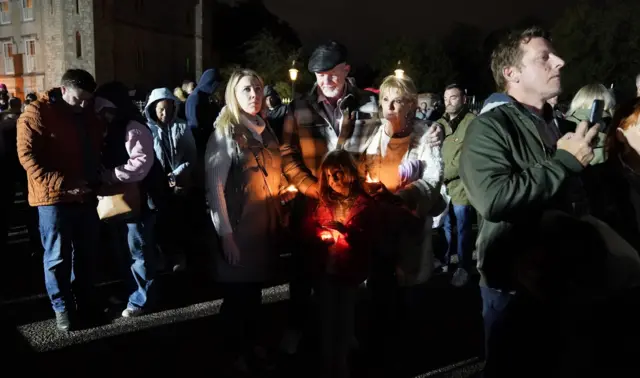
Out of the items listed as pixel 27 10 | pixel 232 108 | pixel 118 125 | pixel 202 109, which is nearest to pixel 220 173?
pixel 232 108

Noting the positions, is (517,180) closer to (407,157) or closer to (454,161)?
(407,157)

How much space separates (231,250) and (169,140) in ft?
11.0

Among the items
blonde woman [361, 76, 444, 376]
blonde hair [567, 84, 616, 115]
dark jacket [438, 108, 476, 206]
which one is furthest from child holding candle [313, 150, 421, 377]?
blonde hair [567, 84, 616, 115]

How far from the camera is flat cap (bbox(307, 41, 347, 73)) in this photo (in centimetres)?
385

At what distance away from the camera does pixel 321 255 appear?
3221 millimetres

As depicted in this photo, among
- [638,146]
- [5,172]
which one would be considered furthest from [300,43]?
[638,146]

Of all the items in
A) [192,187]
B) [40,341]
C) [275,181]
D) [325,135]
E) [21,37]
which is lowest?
[40,341]

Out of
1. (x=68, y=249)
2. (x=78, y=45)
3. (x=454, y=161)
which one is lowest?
(x=68, y=249)

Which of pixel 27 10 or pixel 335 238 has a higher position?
pixel 27 10

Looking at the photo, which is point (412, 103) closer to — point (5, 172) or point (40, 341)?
point (40, 341)

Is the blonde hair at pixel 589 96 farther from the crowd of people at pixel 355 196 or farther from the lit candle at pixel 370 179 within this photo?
the lit candle at pixel 370 179

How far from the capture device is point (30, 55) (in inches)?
1763

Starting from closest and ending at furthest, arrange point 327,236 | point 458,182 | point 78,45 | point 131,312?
point 327,236, point 131,312, point 458,182, point 78,45

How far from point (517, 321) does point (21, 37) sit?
51388 millimetres
